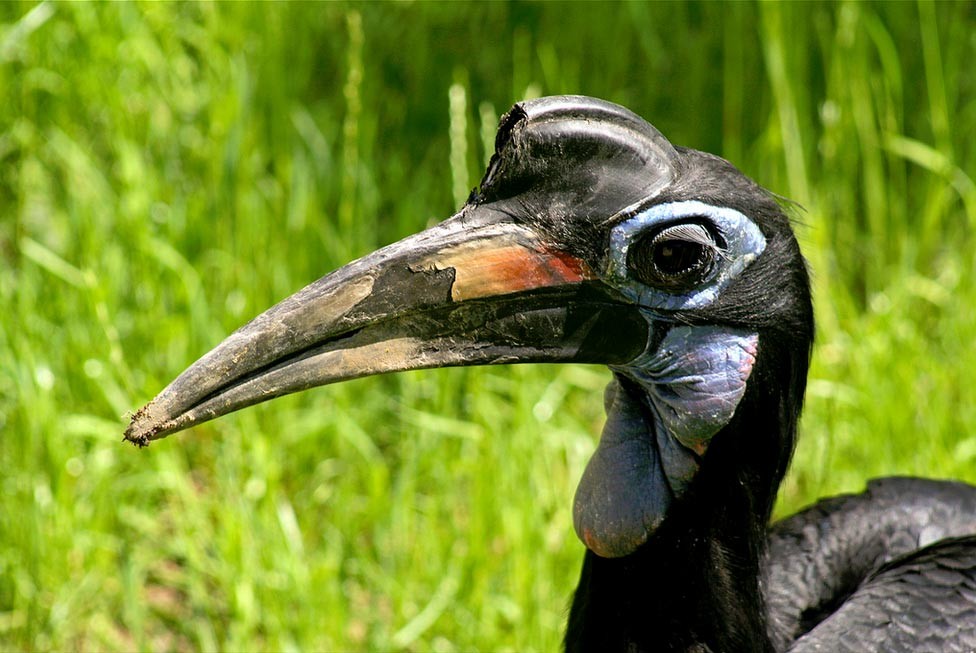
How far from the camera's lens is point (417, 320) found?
2104mm

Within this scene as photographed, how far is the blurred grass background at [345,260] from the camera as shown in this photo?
313 centimetres

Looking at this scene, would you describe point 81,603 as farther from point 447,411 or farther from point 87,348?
point 447,411

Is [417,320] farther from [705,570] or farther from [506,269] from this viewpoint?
[705,570]

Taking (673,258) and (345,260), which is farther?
(345,260)

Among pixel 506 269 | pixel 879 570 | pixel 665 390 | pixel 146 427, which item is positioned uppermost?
pixel 506 269

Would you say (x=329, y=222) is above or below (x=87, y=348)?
above

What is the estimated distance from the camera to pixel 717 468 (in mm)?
2203

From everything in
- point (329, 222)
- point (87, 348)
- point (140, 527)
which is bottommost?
point (140, 527)

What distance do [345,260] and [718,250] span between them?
1.68m

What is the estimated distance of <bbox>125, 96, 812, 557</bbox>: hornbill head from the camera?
206 centimetres

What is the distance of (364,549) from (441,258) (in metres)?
1.41

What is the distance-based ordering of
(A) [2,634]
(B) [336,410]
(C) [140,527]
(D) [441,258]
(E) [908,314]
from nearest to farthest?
(D) [441,258] < (A) [2,634] < (C) [140,527] < (B) [336,410] < (E) [908,314]

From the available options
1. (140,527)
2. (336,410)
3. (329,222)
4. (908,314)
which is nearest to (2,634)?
(140,527)

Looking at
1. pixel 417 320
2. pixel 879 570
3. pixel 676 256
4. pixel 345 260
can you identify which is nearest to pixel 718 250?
pixel 676 256
